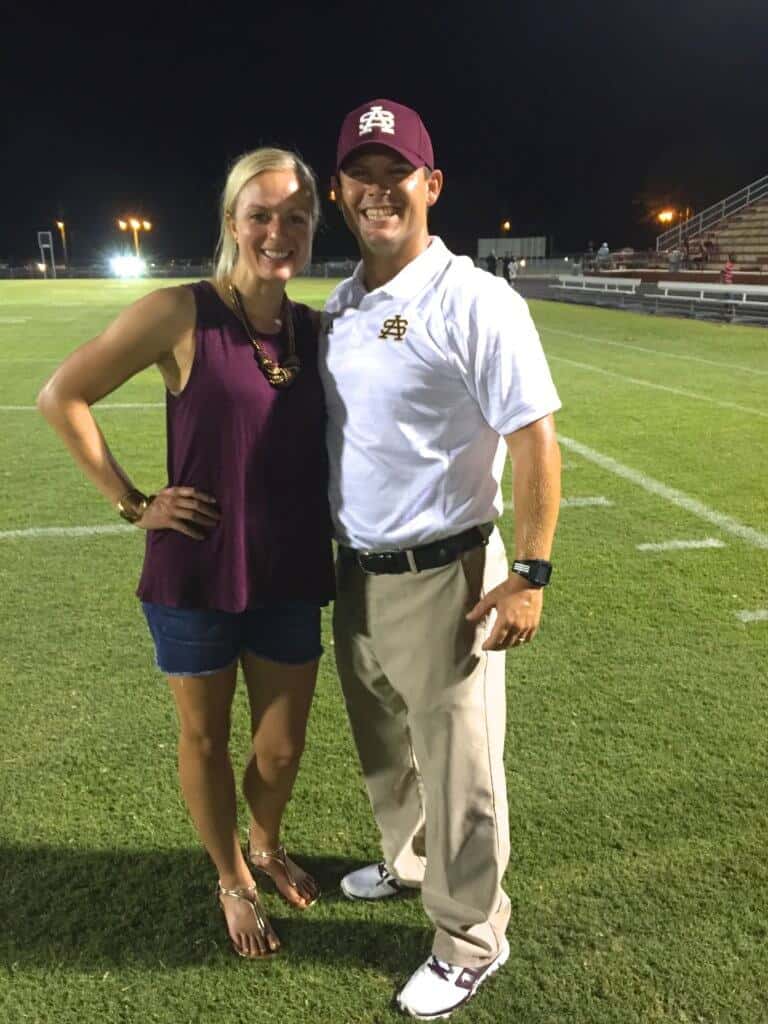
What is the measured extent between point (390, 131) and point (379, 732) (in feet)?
4.33

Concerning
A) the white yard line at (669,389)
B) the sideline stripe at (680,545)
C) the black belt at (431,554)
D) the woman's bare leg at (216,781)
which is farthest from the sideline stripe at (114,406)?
the black belt at (431,554)

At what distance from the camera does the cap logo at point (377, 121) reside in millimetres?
1698

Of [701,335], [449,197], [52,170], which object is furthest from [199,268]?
[52,170]

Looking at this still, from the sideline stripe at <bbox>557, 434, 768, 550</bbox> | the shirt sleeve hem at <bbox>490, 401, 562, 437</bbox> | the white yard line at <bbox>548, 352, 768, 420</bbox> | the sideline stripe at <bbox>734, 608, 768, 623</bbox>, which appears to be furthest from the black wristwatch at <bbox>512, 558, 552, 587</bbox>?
the white yard line at <bbox>548, 352, 768, 420</bbox>

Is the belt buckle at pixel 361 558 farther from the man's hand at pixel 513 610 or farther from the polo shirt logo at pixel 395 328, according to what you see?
the polo shirt logo at pixel 395 328

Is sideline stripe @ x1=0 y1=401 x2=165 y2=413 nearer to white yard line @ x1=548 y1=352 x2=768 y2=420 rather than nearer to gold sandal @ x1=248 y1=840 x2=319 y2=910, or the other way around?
white yard line @ x1=548 y1=352 x2=768 y2=420

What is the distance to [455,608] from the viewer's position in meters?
1.80

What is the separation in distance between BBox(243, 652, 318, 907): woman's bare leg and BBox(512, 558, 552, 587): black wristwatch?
0.59 metres

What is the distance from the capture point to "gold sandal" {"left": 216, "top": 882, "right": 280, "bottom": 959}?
2.01 m

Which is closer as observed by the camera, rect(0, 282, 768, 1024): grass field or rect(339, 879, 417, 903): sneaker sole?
rect(0, 282, 768, 1024): grass field

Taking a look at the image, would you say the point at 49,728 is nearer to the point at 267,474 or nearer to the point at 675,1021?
the point at 267,474

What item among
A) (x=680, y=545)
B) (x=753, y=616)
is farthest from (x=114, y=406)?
(x=753, y=616)

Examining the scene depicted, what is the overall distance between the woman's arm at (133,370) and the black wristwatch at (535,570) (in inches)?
24.8

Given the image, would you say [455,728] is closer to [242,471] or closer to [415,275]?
[242,471]
